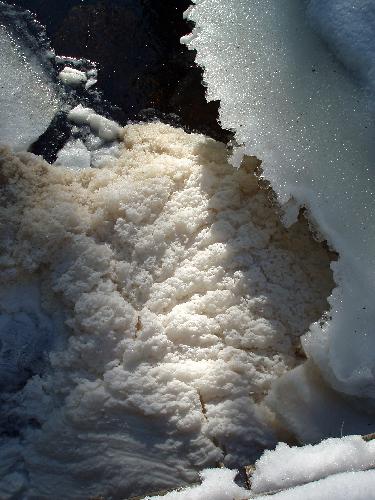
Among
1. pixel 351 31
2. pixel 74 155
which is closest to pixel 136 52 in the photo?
pixel 74 155

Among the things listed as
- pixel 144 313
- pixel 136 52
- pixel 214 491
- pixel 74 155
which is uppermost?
pixel 136 52

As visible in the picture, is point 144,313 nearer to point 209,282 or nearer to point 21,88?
point 209,282

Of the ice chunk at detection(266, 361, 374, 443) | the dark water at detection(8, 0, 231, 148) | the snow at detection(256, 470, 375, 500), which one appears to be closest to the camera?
the snow at detection(256, 470, 375, 500)

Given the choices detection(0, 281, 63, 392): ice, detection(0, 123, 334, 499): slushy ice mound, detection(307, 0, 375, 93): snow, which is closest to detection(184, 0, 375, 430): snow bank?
detection(307, 0, 375, 93): snow

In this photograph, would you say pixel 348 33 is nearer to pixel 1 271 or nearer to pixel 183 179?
pixel 183 179

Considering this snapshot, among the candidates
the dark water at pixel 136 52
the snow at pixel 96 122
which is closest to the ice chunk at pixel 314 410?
the dark water at pixel 136 52

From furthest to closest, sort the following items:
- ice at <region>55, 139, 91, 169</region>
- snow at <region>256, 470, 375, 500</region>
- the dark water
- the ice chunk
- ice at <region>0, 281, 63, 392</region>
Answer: the dark water, ice at <region>55, 139, 91, 169</region>, ice at <region>0, 281, 63, 392</region>, the ice chunk, snow at <region>256, 470, 375, 500</region>

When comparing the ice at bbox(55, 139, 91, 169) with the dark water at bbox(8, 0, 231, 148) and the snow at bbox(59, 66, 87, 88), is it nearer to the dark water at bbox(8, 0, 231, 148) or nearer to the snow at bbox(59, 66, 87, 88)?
the dark water at bbox(8, 0, 231, 148)
